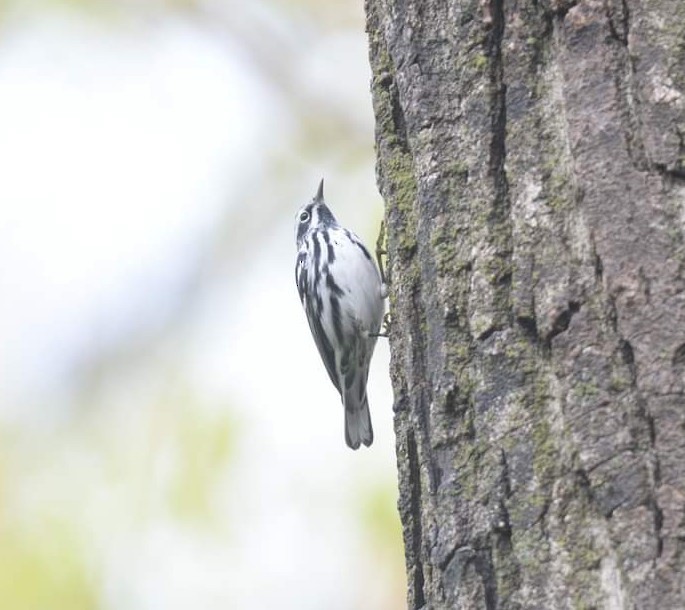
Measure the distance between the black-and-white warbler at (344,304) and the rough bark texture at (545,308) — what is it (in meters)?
3.37

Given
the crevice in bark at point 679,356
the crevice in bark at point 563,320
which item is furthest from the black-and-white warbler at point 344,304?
the crevice in bark at point 679,356

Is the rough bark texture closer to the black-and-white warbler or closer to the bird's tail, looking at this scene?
the black-and-white warbler

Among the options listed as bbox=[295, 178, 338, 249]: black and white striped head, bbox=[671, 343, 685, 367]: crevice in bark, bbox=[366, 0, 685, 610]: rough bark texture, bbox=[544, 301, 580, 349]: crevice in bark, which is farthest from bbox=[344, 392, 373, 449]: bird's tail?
bbox=[671, 343, 685, 367]: crevice in bark

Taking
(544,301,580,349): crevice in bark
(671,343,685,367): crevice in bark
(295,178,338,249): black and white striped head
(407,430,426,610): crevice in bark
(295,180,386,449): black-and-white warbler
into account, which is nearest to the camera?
(671,343,685,367): crevice in bark

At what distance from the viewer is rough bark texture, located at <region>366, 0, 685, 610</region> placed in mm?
2000

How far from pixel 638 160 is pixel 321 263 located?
13.3 feet

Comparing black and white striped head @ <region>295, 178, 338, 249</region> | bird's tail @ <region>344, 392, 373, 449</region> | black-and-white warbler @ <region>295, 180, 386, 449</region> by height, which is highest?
black and white striped head @ <region>295, 178, 338, 249</region>

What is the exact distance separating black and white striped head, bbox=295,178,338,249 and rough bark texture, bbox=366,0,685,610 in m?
3.96

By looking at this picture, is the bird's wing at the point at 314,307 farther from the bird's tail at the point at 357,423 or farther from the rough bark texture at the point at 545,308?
the rough bark texture at the point at 545,308

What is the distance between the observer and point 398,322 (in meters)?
2.61

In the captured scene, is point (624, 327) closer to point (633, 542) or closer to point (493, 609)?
point (633, 542)

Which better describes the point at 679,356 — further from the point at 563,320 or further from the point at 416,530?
the point at 416,530

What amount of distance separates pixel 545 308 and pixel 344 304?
3.89 meters

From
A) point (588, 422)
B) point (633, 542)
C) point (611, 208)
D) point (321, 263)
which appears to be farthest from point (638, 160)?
point (321, 263)
